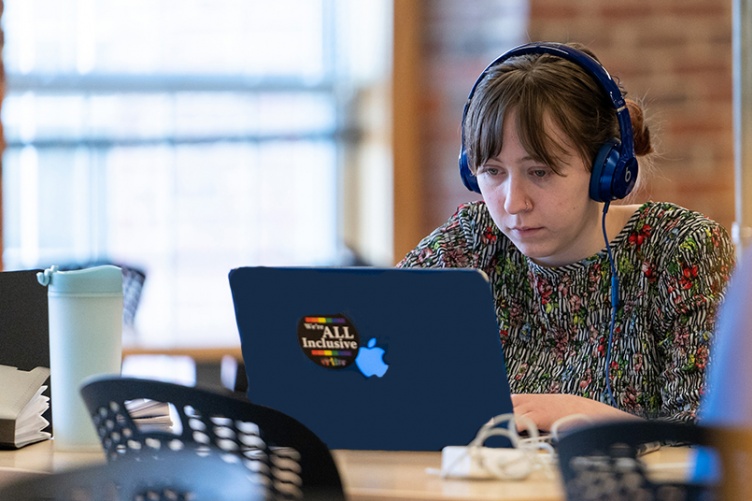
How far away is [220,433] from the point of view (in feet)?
3.03

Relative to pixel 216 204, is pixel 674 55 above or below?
above

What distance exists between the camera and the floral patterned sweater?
157 centimetres

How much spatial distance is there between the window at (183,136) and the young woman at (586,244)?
76.2 inches

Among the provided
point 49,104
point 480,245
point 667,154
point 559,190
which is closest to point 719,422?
point 559,190

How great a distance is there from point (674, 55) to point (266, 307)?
→ 2388 millimetres

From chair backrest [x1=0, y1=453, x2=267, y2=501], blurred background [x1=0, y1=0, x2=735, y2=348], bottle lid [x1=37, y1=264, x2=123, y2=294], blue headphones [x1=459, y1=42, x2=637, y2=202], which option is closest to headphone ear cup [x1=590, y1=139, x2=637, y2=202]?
blue headphones [x1=459, y1=42, x2=637, y2=202]

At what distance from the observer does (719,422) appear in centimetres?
60

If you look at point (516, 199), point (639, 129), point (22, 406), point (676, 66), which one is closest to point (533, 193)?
point (516, 199)

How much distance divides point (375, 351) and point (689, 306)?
62 cm

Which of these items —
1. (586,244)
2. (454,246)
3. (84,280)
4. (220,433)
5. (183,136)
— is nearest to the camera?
(220,433)

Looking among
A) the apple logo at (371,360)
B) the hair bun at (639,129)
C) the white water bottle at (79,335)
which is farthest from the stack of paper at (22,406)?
the hair bun at (639,129)

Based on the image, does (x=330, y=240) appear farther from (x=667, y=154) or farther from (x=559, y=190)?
(x=559, y=190)

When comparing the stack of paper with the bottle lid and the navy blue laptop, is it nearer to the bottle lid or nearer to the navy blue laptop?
the bottle lid

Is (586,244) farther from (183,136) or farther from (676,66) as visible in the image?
(183,136)
